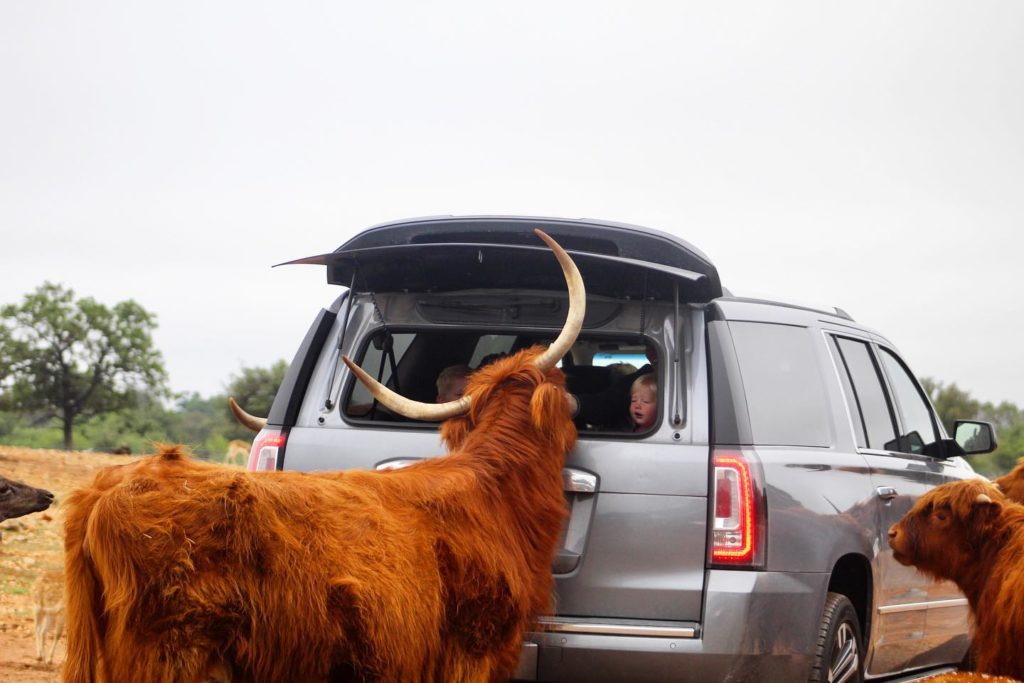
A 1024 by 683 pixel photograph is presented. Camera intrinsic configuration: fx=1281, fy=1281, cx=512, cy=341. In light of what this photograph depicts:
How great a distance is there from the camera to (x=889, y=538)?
6.42 m

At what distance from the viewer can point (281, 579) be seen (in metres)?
3.77

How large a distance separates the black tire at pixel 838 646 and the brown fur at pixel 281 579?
4.92 ft

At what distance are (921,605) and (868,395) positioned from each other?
4.05 feet

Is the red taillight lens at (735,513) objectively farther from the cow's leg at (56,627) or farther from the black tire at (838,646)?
the cow's leg at (56,627)

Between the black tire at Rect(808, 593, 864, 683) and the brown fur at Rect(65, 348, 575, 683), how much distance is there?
1499 millimetres

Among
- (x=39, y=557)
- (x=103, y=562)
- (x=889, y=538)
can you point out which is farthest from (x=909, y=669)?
(x=39, y=557)

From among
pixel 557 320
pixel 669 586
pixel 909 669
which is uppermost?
pixel 557 320

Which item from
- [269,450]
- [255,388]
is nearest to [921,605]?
[269,450]

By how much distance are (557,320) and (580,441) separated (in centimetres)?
66

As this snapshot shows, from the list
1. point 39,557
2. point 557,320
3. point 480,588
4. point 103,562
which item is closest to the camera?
point 103,562

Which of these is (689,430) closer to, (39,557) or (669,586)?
(669,586)

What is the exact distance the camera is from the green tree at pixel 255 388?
50594 millimetres

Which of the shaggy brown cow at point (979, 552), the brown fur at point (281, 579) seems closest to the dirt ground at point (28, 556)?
the brown fur at point (281, 579)

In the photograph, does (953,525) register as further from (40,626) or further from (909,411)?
(40,626)
